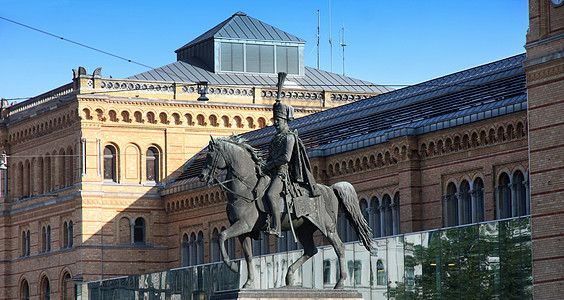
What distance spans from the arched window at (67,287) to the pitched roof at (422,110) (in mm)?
11861

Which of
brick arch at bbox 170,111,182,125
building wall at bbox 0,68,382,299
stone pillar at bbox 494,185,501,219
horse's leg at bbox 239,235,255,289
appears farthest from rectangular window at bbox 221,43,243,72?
horse's leg at bbox 239,235,255,289

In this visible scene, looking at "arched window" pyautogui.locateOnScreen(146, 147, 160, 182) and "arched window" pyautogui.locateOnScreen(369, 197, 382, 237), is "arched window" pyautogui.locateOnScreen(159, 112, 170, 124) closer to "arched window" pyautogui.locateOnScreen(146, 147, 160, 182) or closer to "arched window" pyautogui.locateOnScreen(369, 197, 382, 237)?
"arched window" pyautogui.locateOnScreen(146, 147, 160, 182)

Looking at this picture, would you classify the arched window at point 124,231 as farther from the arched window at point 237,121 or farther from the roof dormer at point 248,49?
the roof dormer at point 248,49

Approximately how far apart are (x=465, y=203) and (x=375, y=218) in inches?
228

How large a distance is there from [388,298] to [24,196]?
34723 mm

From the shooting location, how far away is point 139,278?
5197 cm

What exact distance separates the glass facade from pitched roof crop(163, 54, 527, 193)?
6724mm

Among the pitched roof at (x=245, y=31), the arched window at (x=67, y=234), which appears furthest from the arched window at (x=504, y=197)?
the pitched roof at (x=245, y=31)

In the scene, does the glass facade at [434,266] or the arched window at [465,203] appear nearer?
the glass facade at [434,266]

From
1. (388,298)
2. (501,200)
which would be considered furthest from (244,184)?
(501,200)

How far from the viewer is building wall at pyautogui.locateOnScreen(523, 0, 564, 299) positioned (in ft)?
103

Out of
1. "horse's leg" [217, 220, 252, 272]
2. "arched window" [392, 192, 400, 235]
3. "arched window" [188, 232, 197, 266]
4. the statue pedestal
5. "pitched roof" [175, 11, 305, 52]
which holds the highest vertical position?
"pitched roof" [175, 11, 305, 52]

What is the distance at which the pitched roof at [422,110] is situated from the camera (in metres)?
44.0


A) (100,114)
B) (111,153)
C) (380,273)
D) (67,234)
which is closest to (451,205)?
(380,273)
